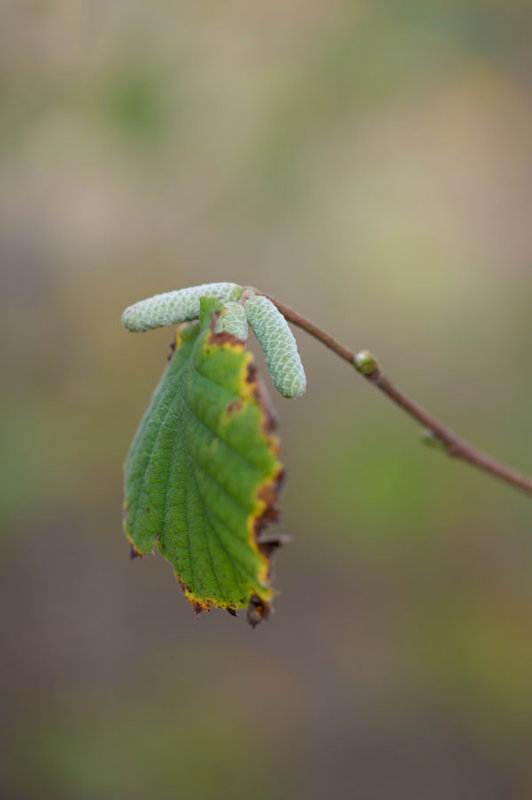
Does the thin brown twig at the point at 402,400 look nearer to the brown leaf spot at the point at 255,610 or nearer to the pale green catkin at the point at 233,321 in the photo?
the pale green catkin at the point at 233,321

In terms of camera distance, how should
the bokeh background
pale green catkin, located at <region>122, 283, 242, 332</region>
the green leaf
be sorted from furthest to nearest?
the bokeh background < pale green catkin, located at <region>122, 283, 242, 332</region> < the green leaf

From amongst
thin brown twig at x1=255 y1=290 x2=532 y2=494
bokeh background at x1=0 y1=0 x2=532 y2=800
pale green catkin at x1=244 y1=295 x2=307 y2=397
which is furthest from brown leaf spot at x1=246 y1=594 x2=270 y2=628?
bokeh background at x1=0 y1=0 x2=532 y2=800

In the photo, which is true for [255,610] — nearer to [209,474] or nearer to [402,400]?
[209,474]

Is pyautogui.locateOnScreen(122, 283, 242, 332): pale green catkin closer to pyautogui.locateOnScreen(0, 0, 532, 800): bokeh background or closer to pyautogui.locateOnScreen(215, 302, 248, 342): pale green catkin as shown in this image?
pyautogui.locateOnScreen(215, 302, 248, 342): pale green catkin

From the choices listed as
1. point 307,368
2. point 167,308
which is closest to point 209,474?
point 167,308

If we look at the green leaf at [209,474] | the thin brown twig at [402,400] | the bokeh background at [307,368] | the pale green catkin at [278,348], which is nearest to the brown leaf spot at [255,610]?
the green leaf at [209,474]

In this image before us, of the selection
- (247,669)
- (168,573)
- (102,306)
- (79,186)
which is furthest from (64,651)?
(79,186)

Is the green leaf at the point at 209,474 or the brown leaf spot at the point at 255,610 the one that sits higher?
the green leaf at the point at 209,474
